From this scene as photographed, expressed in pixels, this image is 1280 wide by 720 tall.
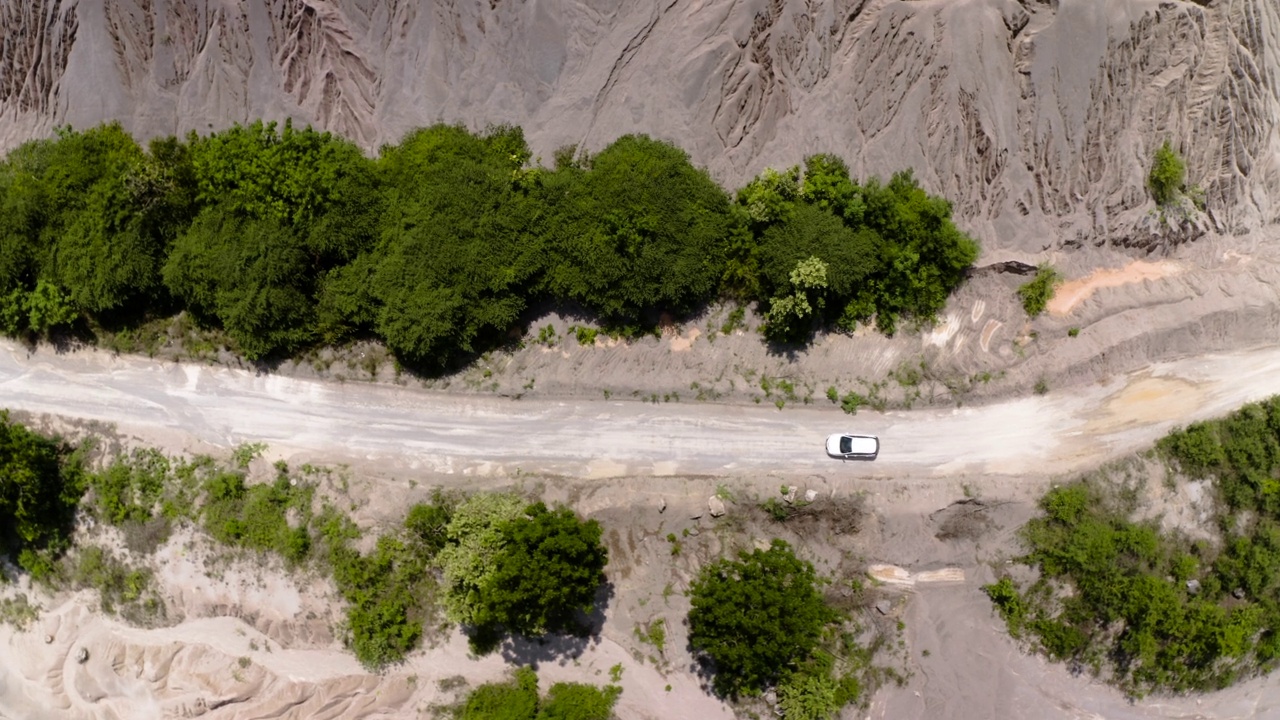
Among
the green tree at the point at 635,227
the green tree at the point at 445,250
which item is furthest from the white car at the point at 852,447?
the green tree at the point at 445,250

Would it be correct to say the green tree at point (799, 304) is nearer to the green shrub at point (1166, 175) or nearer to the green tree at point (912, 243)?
the green tree at point (912, 243)

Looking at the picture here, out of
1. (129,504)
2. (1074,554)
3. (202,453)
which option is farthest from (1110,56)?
(129,504)

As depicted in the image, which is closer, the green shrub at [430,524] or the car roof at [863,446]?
the green shrub at [430,524]

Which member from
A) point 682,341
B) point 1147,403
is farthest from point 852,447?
point 1147,403

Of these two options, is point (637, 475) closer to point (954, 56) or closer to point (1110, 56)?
point (954, 56)

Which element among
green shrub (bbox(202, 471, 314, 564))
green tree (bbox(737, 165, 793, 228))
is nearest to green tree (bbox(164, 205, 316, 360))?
green shrub (bbox(202, 471, 314, 564))

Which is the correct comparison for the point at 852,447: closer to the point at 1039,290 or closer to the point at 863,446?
the point at 863,446
